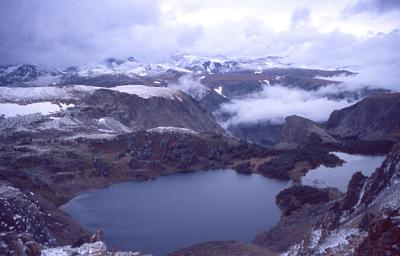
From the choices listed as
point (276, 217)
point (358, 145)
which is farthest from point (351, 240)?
point (358, 145)

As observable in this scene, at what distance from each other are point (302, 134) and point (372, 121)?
22.3m

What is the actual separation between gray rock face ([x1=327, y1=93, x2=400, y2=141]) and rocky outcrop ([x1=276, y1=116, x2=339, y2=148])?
28.8 ft

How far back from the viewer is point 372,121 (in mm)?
171000

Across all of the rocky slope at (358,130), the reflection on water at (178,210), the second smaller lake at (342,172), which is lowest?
the reflection on water at (178,210)

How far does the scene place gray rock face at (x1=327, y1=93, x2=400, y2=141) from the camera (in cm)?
15494

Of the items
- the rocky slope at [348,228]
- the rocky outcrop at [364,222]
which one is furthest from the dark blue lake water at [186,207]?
the rocky outcrop at [364,222]

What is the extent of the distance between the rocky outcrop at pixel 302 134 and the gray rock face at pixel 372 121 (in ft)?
28.8

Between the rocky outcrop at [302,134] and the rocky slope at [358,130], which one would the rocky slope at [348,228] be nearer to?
Result: the rocky slope at [358,130]

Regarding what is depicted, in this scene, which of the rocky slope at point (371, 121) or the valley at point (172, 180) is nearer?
the valley at point (172, 180)

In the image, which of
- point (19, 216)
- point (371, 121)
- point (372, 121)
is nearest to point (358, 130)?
point (371, 121)

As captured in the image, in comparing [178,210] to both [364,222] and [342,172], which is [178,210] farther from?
[364,222]

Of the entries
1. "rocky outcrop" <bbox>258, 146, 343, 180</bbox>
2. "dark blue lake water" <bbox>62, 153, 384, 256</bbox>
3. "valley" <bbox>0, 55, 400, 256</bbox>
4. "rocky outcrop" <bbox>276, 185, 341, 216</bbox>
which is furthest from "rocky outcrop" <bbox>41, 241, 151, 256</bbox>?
"rocky outcrop" <bbox>258, 146, 343, 180</bbox>

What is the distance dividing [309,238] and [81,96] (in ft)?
445

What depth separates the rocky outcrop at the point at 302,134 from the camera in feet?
508
